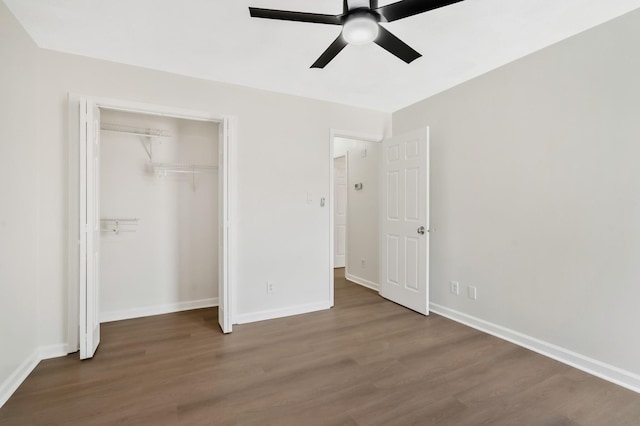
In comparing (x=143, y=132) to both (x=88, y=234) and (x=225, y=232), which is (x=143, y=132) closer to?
(x=88, y=234)

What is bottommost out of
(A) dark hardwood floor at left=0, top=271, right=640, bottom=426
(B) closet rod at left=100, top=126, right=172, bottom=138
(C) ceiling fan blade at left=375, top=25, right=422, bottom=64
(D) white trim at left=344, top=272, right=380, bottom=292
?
(A) dark hardwood floor at left=0, top=271, right=640, bottom=426

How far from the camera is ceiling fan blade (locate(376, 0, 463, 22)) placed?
5.06ft

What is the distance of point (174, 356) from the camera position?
2.50 m

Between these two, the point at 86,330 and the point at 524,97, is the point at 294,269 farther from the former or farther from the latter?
the point at 524,97

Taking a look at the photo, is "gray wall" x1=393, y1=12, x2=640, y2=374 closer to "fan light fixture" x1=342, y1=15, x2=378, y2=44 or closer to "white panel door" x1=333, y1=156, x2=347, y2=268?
"fan light fixture" x1=342, y1=15, x2=378, y2=44

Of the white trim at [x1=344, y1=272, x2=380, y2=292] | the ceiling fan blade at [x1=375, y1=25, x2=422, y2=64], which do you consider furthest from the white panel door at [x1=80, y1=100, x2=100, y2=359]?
the white trim at [x1=344, y1=272, x2=380, y2=292]

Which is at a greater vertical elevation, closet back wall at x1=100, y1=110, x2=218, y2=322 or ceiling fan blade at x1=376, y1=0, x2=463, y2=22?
ceiling fan blade at x1=376, y1=0, x2=463, y2=22

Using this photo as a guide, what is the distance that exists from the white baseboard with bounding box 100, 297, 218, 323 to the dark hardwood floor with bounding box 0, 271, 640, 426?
355 mm

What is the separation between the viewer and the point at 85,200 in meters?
2.43

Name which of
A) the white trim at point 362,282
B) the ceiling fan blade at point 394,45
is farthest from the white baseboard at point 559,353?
the ceiling fan blade at point 394,45

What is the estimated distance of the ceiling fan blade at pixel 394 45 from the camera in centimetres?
182

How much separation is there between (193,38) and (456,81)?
8.64ft

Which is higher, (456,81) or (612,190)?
(456,81)

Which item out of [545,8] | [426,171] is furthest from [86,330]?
[545,8]
